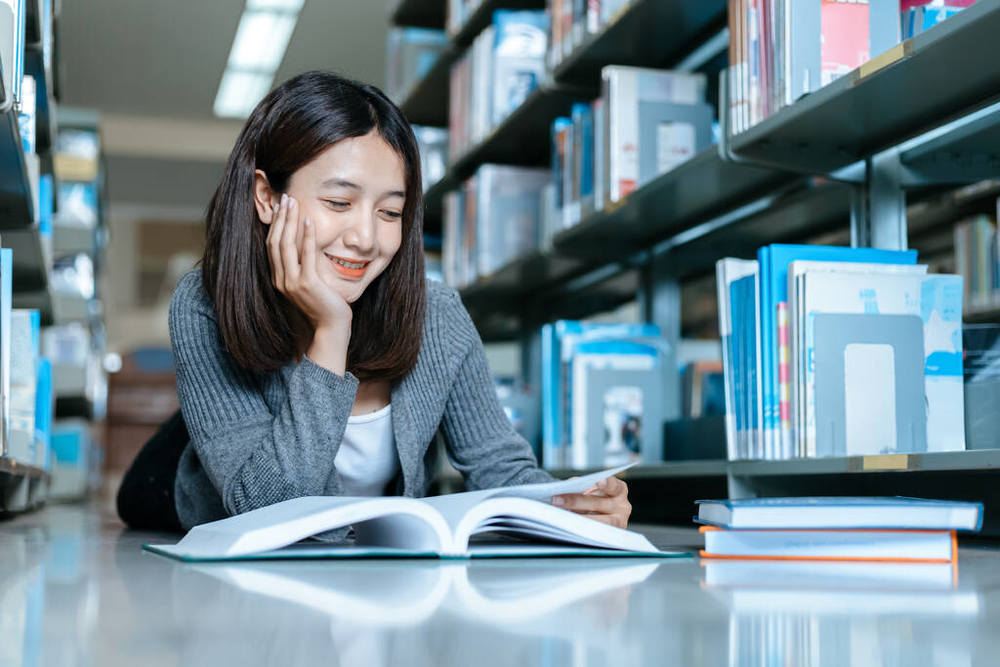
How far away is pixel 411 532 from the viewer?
923mm

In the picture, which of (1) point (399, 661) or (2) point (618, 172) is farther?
(2) point (618, 172)

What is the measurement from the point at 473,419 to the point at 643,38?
1.12 metres

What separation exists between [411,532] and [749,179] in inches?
50.3

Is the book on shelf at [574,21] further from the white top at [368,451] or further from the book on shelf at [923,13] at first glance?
the white top at [368,451]

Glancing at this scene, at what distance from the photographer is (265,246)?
4.58 ft

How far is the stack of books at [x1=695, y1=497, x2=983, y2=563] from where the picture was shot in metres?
0.88

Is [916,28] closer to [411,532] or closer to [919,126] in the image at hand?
[919,126]

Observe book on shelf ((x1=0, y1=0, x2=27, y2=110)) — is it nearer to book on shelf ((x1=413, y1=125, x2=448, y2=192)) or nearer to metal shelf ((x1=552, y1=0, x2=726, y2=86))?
metal shelf ((x1=552, y1=0, x2=726, y2=86))

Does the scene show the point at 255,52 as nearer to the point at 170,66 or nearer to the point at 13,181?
the point at 170,66

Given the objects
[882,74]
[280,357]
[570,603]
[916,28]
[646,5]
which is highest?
[646,5]

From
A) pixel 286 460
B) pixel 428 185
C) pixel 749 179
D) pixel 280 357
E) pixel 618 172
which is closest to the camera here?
pixel 286 460

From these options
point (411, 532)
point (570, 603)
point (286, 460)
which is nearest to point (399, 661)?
point (570, 603)

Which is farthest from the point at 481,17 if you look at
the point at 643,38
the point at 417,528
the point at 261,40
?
the point at 261,40

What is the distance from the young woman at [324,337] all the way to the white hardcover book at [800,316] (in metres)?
0.33
